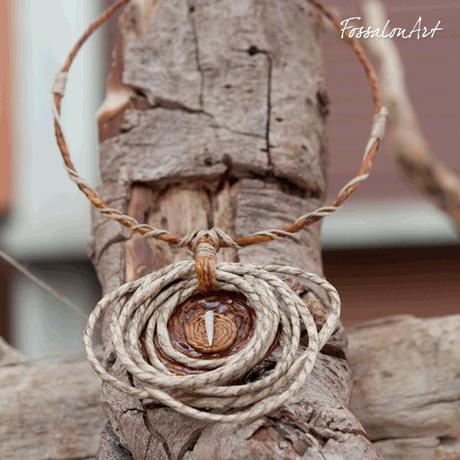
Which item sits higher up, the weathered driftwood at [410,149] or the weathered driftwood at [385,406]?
the weathered driftwood at [410,149]

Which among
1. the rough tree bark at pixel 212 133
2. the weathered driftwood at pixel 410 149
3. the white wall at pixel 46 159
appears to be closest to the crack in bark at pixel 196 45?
the rough tree bark at pixel 212 133

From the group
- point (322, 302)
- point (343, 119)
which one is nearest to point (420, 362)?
point (322, 302)

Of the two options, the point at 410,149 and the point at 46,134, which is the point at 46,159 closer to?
the point at 46,134

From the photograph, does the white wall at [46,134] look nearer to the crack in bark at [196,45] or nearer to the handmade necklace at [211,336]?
the crack in bark at [196,45]

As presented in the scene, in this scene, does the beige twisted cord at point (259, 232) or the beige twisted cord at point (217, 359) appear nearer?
the beige twisted cord at point (217, 359)

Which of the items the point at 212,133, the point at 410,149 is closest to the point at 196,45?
the point at 212,133

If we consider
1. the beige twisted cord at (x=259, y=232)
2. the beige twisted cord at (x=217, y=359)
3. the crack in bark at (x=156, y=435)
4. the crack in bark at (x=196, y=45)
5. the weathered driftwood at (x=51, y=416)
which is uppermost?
the crack in bark at (x=196, y=45)
